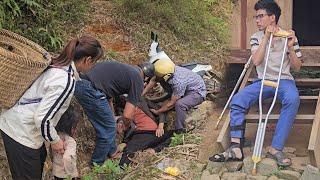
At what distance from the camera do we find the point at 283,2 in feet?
24.5

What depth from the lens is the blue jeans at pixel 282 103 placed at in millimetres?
5297

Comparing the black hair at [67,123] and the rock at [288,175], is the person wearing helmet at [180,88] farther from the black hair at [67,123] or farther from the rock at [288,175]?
the black hair at [67,123]

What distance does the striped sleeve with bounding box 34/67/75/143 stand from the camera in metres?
3.94

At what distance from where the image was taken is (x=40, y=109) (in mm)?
3939

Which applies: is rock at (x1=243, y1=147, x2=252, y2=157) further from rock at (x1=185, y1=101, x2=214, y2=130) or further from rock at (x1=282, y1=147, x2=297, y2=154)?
rock at (x1=185, y1=101, x2=214, y2=130)

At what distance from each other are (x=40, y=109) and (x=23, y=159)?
1.69 ft

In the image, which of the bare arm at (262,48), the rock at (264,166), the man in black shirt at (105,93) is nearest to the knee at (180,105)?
the man in black shirt at (105,93)

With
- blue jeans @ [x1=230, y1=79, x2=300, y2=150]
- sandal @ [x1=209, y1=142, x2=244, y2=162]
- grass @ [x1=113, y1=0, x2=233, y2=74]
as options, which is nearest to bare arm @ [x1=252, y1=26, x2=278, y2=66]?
blue jeans @ [x1=230, y1=79, x2=300, y2=150]

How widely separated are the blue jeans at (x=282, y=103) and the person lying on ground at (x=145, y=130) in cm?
111

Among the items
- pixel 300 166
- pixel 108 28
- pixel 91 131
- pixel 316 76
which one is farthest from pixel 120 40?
pixel 300 166

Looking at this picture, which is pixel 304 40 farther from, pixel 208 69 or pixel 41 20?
pixel 41 20

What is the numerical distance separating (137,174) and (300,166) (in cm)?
162

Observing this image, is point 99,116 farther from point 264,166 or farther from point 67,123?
point 264,166

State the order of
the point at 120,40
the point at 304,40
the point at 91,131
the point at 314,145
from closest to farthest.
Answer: the point at 314,145 < the point at 91,131 < the point at 120,40 < the point at 304,40
